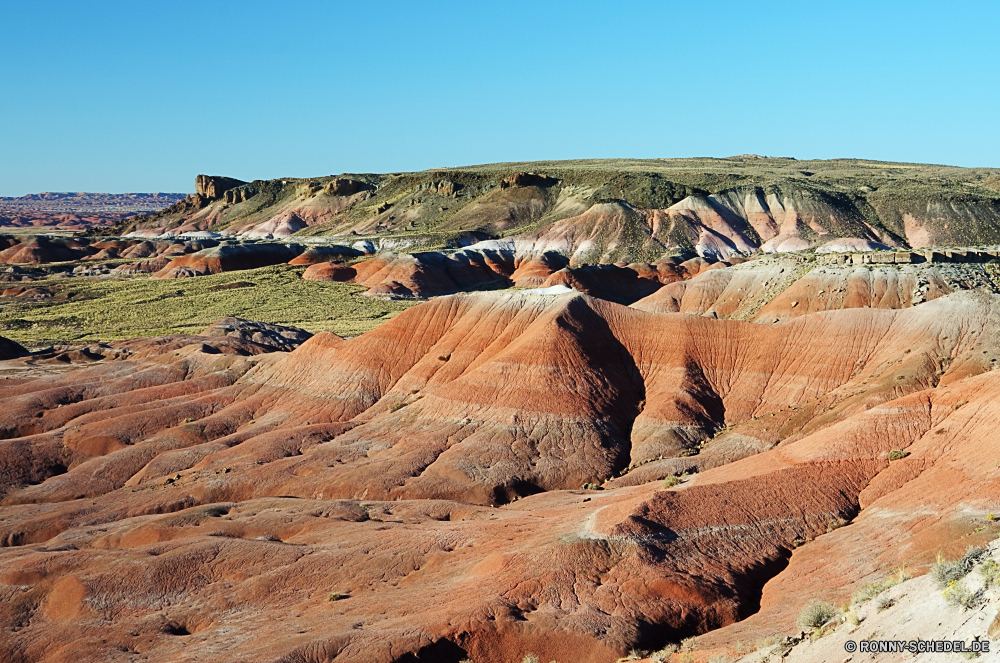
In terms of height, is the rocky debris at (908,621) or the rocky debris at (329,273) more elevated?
the rocky debris at (329,273)

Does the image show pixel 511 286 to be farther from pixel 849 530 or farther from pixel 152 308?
pixel 849 530

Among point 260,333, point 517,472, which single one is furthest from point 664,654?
point 260,333

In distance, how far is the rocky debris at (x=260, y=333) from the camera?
80.0 meters

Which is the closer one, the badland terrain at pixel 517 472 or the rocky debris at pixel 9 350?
the badland terrain at pixel 517 472

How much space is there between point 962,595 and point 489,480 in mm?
28522

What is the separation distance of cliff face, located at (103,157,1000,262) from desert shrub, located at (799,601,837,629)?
373 ft

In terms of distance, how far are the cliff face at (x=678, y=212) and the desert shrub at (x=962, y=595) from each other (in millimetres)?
116447

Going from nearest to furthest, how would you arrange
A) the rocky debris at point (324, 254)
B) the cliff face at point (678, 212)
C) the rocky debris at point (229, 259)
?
the cliff face at point (678, 212) < the rocky debris at point (229, 259) < the rocky debris at point (324, 254)

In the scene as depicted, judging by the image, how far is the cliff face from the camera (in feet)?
452

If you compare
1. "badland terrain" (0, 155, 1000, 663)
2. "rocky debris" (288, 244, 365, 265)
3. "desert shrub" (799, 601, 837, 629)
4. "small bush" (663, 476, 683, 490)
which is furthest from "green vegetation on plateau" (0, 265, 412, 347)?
"desert shrub" (799, 601, 837, 629)

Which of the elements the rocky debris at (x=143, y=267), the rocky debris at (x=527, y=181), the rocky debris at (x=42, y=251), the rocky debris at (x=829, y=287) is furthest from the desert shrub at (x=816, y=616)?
the rocky debris at (x=42, y=251)

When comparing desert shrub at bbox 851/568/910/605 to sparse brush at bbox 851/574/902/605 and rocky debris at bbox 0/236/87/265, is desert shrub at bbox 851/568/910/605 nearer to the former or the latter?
sparse brush at bbox 851/574/902/605

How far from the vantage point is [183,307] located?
4454 inches

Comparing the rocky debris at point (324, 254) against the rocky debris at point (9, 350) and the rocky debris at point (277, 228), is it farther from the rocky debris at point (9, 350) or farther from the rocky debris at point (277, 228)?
the rocky debris at point (9, 350)
